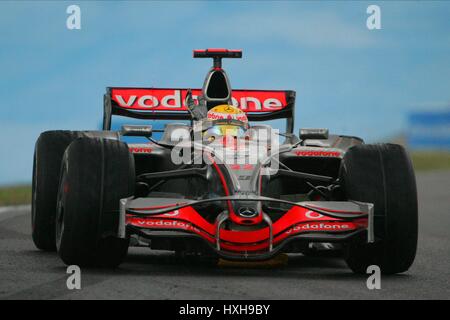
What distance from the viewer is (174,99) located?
12984 millimetres

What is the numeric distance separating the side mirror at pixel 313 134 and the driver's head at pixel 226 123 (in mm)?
806

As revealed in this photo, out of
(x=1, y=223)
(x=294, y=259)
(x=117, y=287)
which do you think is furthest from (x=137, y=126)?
(x=1, y=223)

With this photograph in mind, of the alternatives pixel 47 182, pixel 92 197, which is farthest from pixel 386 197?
pixel 47 182

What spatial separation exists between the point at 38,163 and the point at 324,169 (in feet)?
9.25

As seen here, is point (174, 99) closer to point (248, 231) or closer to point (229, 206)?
point (229, 206)

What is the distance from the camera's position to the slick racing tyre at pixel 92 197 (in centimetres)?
841

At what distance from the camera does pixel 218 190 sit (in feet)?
29.8

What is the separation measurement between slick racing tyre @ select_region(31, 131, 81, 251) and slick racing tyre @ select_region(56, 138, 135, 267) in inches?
63.7

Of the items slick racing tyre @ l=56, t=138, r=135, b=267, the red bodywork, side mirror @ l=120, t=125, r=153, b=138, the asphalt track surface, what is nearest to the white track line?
the asphalt track surface

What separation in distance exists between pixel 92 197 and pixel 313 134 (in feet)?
8.48

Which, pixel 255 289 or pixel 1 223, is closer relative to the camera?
pixel 255 289

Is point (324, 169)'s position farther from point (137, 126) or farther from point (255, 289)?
point (255, 289)

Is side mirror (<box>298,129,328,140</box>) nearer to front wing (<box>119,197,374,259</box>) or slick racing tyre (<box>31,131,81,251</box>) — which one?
front wing (<box>119,197,374,259</box>)

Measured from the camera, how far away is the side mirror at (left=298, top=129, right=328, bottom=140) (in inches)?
397
